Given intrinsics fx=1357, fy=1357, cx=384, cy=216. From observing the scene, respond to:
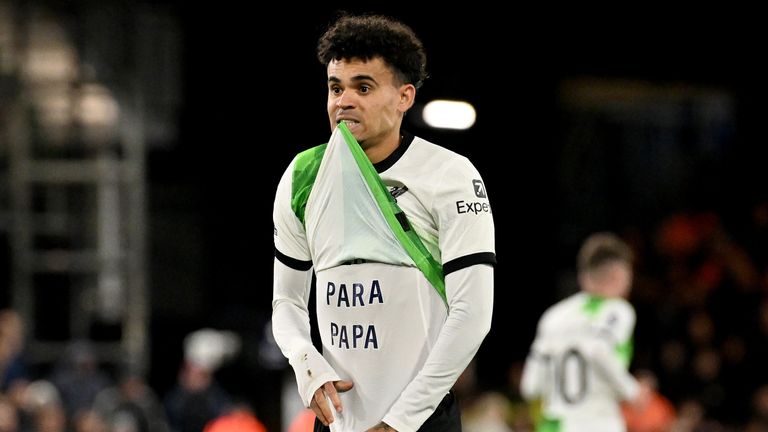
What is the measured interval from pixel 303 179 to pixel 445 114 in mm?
5779

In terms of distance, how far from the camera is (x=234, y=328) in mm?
12750

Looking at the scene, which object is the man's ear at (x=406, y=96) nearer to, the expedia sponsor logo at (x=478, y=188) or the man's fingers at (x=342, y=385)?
the expedia sponsor logo at (x=478, y=188)

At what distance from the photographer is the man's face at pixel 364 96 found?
3.23 m

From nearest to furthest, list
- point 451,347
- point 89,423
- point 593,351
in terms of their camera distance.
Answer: point 451,347
point 593,351
point 89,423

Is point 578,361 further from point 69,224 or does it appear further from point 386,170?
point 69,224

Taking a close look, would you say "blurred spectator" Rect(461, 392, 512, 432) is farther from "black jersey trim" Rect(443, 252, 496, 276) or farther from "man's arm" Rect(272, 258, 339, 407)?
"black jersey trim" Rect(443, 252, 496, 276)

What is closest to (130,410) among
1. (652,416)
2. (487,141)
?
(652,416)

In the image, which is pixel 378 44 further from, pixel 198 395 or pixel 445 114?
pixel 198 395

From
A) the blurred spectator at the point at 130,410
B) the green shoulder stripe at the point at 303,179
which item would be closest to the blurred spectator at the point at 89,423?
the blurred spectator at the point at 130,410

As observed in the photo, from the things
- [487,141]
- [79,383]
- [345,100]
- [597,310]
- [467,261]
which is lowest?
[79,383]

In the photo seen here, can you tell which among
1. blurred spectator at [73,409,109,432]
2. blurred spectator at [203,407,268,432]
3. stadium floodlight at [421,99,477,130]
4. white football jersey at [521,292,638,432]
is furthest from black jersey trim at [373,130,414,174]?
blurred spectator at [203,407,268,432]

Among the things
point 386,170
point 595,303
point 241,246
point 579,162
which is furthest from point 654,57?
point 386,170

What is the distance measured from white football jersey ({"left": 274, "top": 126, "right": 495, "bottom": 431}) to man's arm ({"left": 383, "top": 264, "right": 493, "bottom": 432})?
1.7 inches

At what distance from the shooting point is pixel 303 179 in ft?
11.1
